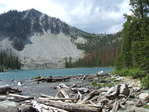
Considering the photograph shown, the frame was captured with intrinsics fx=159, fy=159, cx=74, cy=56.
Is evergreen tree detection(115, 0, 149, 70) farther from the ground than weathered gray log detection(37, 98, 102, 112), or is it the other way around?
evergreen tree detection(115, 0, 149, 70)

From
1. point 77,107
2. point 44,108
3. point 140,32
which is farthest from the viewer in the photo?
point 140,32

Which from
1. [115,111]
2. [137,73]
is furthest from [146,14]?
[115,111]

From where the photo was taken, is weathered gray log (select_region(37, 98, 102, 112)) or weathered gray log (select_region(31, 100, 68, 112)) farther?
weathered gray log (select_region(31, 100, 68, 112))

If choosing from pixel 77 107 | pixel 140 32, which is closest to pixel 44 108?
pixel 77 107

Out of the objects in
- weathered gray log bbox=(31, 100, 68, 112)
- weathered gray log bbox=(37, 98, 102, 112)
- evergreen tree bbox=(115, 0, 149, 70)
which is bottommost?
weathered gray log bbox=(31, 100, 68, 112)

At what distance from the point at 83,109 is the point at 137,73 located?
19.1 m

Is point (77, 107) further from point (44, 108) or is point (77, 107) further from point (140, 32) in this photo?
point (140, 32)

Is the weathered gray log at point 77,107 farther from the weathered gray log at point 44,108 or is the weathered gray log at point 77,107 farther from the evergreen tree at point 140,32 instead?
the evergreen tree at point 140,32

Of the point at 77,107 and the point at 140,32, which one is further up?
the point at 140,32

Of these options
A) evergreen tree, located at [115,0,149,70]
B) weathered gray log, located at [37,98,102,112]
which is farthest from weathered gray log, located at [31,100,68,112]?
evergreen tree, located at [115,0,149,70]

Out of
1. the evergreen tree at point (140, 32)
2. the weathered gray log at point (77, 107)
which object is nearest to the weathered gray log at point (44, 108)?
the weathered gray log at point (77, 107)

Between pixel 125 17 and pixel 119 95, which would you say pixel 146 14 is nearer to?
pixel 125 17

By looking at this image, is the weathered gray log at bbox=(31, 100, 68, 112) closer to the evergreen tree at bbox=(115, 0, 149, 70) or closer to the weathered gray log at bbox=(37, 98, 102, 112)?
the weathered gray log at bbox=(37, 98, 102, 112)

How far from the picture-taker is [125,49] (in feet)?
134
